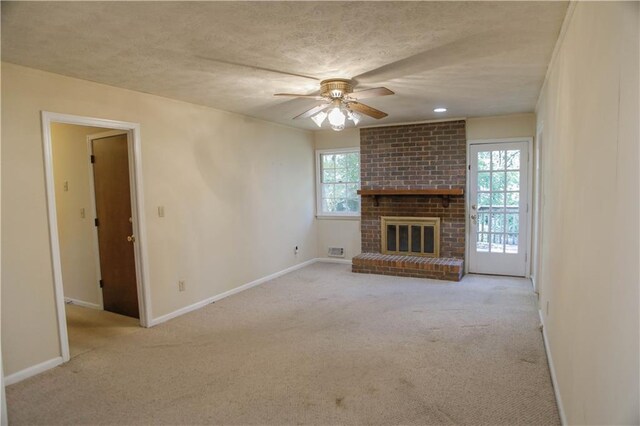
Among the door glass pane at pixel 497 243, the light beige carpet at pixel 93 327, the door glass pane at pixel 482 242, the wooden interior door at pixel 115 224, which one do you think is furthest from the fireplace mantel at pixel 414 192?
the light beige carpet at pixel 93 327

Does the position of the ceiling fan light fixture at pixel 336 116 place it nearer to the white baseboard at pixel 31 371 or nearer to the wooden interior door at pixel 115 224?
the wooden interior door at pixel 115 224

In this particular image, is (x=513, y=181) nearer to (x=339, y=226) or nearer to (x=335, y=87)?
(x=339, y=226)

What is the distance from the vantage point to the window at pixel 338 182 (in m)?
6.53

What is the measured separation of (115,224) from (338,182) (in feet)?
11.9

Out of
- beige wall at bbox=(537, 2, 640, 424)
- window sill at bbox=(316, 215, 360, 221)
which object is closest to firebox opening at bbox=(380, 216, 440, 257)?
window sill at bbox=(316, 215, 360, 221)

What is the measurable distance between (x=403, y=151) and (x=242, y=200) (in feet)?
8.52

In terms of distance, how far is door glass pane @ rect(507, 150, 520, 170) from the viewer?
17.3ft

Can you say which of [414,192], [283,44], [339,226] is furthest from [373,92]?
[339,226]

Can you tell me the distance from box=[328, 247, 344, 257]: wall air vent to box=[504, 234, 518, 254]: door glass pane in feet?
8.36

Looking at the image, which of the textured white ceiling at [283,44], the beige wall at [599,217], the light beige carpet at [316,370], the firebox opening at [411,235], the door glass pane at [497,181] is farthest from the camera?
the firebox opening at [411,235]

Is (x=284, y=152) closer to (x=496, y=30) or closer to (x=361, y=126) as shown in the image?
(x=361, y=126)

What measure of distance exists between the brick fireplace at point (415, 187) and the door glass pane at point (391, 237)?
0.16 meters

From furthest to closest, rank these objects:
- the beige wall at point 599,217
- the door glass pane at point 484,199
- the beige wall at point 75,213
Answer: the door glass pane at point 484,199 < the beige wall at point 75,213 < the beige wall at point 599,217

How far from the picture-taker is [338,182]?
6.64 m
